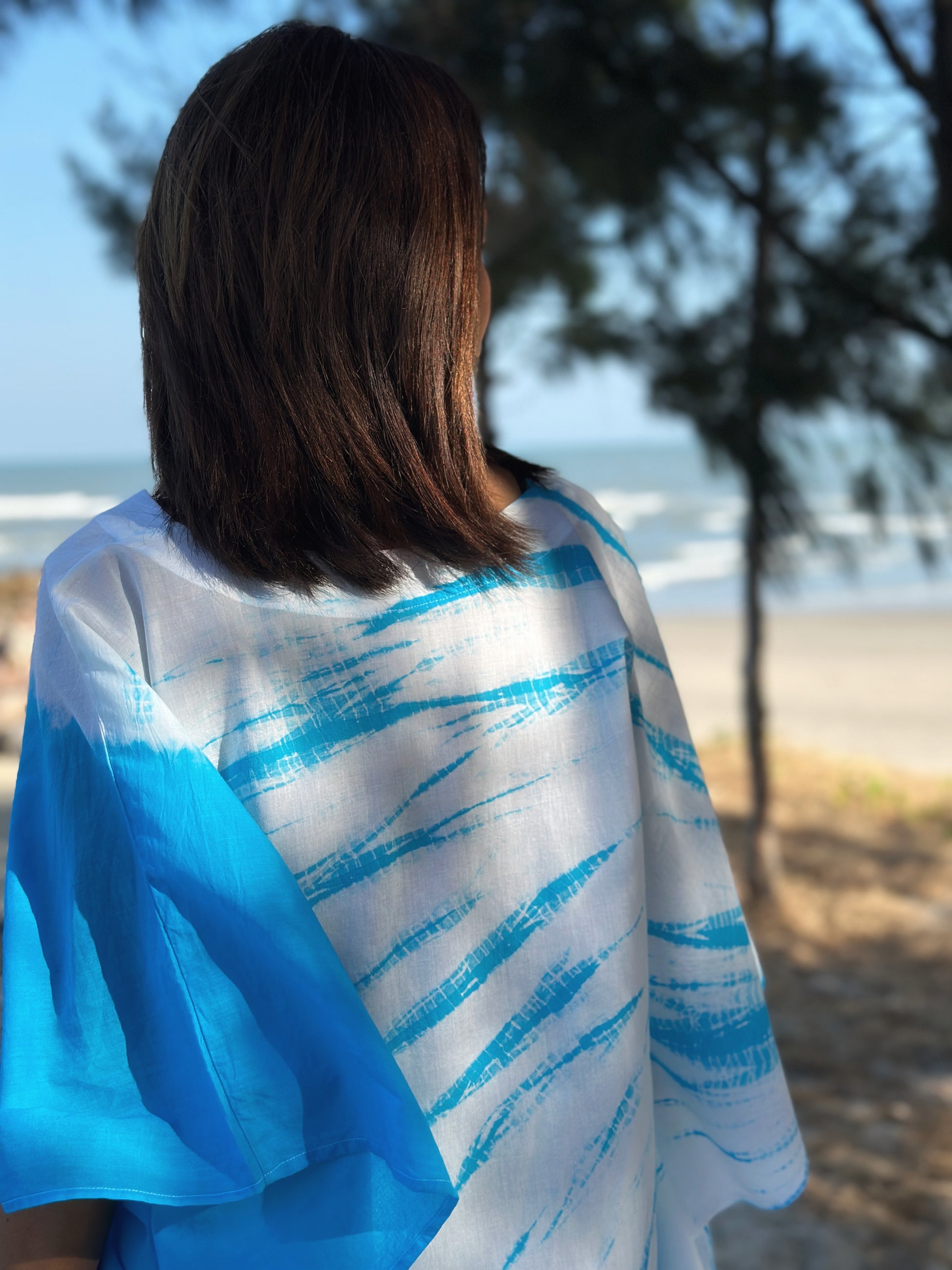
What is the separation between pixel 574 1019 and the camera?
81 cm

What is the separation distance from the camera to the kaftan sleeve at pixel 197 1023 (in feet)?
2.21

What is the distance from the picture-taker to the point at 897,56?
2.79m

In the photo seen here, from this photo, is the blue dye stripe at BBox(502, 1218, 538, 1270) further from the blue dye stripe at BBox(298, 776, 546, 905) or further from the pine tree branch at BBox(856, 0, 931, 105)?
the pine tree branch at BBox(856, 0, 931, 105)

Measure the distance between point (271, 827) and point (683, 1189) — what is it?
0.54 m

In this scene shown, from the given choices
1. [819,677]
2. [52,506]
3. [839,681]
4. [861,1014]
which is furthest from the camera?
[52,506]

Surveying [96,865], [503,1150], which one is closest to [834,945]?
[503,1150]

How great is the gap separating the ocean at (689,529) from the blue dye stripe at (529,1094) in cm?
122

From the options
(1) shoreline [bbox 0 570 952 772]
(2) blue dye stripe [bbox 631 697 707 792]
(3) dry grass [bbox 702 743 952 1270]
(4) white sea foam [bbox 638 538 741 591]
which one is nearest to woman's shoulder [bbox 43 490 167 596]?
(2) blue dye stripe [bbox 631 697 707 792]

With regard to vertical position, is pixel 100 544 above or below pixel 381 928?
above

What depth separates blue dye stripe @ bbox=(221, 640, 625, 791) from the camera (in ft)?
2.42

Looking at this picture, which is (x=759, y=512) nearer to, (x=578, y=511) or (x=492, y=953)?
(x=578, y=511)

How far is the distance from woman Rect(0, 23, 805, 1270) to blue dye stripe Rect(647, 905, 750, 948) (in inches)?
1.8

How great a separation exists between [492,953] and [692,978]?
0.72 feet

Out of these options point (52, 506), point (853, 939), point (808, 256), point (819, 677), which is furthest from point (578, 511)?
point (52, 506)
